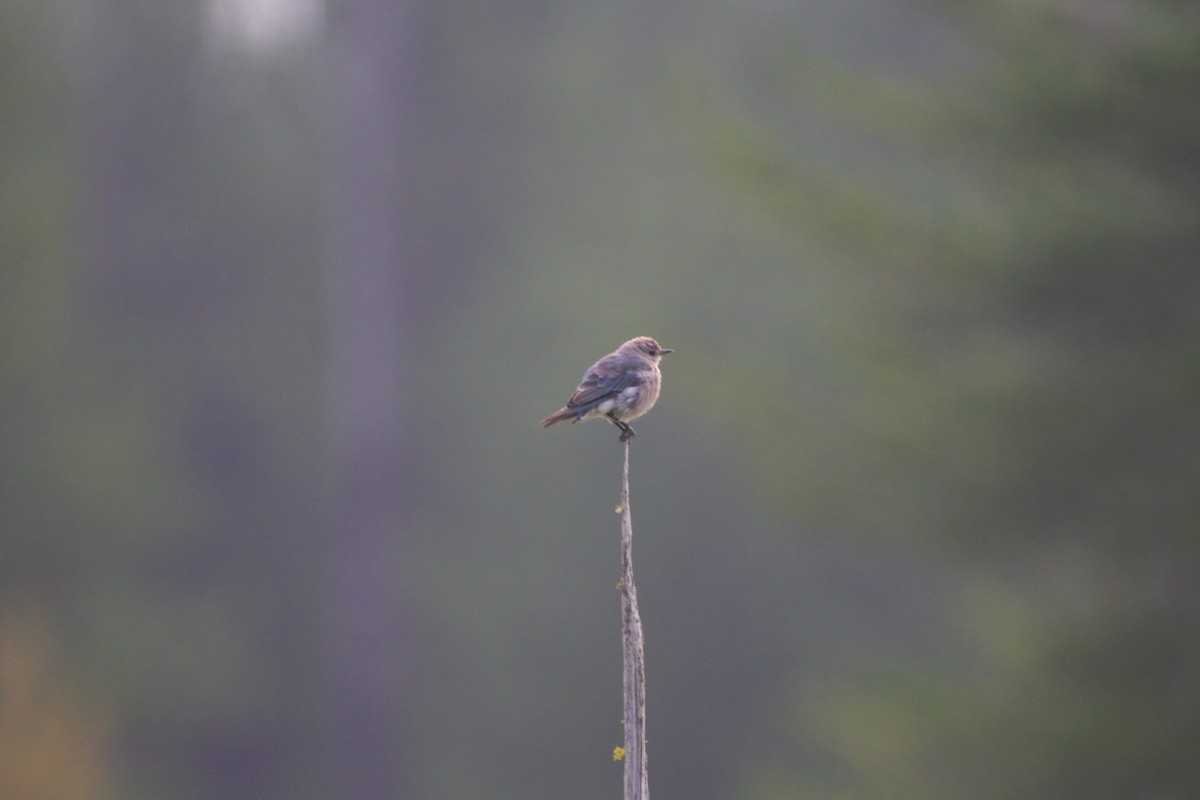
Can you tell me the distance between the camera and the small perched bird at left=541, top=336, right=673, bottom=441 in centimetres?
774

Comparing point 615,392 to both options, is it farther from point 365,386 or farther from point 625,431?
point 365,386

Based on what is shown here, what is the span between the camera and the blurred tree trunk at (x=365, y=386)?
67.1 feet

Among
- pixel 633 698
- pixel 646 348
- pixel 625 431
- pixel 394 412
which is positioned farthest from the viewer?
pixel 394 412

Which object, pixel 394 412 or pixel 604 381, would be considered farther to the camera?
pixel 394 412

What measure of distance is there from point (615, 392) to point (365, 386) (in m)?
12.9

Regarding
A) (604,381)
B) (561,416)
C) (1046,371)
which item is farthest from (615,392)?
(1046,371)

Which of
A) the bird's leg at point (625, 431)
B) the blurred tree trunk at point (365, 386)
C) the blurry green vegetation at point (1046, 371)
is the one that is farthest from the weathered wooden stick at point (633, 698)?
the blurred tree trunk at point (365, 386)

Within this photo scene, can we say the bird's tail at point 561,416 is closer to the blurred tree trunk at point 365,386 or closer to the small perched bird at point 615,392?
the small perched bird at point 615,392

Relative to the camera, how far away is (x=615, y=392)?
786 cm

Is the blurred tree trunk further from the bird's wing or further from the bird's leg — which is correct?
the bird's leg

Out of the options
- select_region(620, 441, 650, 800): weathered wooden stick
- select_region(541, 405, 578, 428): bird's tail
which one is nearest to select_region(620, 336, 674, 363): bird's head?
select_region(541, 405, 578, 428): bird's tail

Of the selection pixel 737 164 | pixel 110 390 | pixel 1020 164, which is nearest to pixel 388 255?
pixel 110 390

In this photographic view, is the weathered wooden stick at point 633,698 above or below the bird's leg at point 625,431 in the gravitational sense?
below

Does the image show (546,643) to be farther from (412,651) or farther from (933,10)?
(933,10)
